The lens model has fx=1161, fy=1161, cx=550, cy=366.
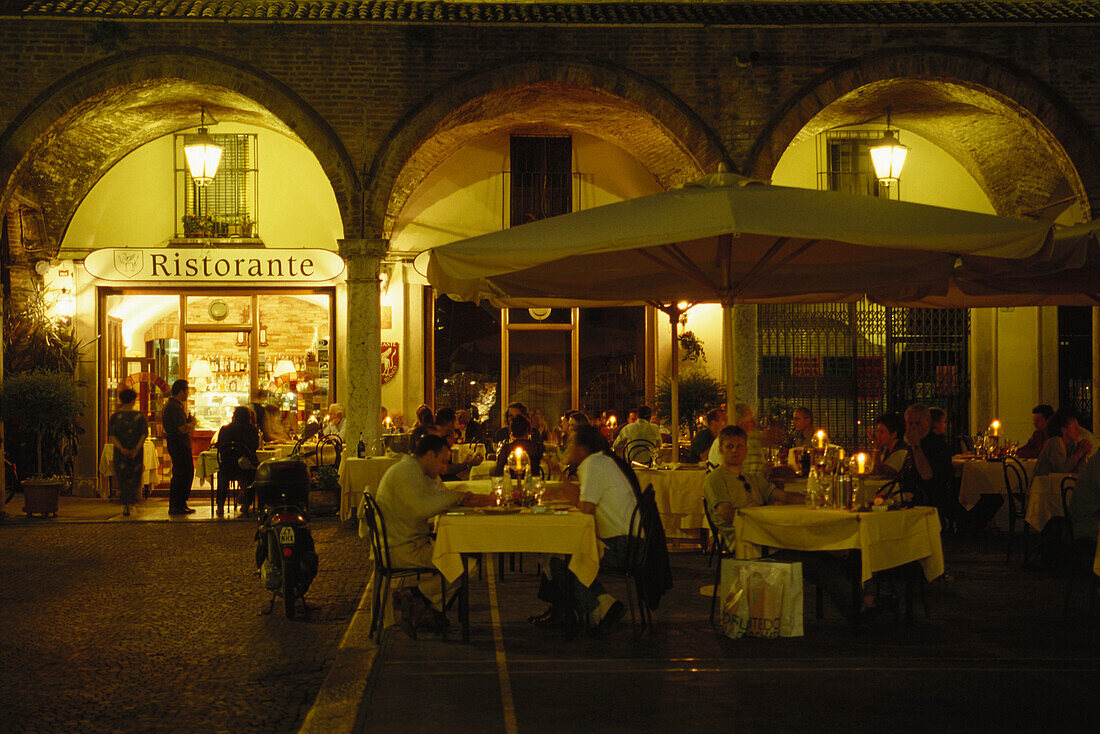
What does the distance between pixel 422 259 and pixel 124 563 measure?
748 centimetres

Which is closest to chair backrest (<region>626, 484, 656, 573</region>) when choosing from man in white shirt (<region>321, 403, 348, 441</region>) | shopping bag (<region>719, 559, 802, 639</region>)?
shopping bag (<region>719, 559, 802, 639</region>)

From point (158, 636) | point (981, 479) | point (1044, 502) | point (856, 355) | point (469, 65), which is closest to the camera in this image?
point (158, 636)

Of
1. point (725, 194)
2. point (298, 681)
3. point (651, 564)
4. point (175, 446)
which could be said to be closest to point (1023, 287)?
point (725, 194)

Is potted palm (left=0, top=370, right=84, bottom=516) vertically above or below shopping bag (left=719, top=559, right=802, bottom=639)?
above

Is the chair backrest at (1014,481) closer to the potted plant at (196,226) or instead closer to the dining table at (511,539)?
the dining table at (511,539)

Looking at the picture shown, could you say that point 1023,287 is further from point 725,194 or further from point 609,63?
point 609,63

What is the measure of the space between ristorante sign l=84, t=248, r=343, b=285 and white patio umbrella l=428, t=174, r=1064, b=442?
7.33m

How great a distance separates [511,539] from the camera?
722 cm

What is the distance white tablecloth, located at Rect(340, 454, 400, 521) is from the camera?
41.6 feet

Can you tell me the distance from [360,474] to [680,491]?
151 inches

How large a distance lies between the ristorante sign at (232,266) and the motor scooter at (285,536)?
8836 mm

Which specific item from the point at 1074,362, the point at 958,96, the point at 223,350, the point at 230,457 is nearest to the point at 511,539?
the point at 230,457

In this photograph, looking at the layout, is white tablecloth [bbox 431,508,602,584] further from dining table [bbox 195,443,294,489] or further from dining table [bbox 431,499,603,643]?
dining table [bbox 195,443,294,489]

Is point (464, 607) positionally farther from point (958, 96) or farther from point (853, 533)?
point (958, 96)
